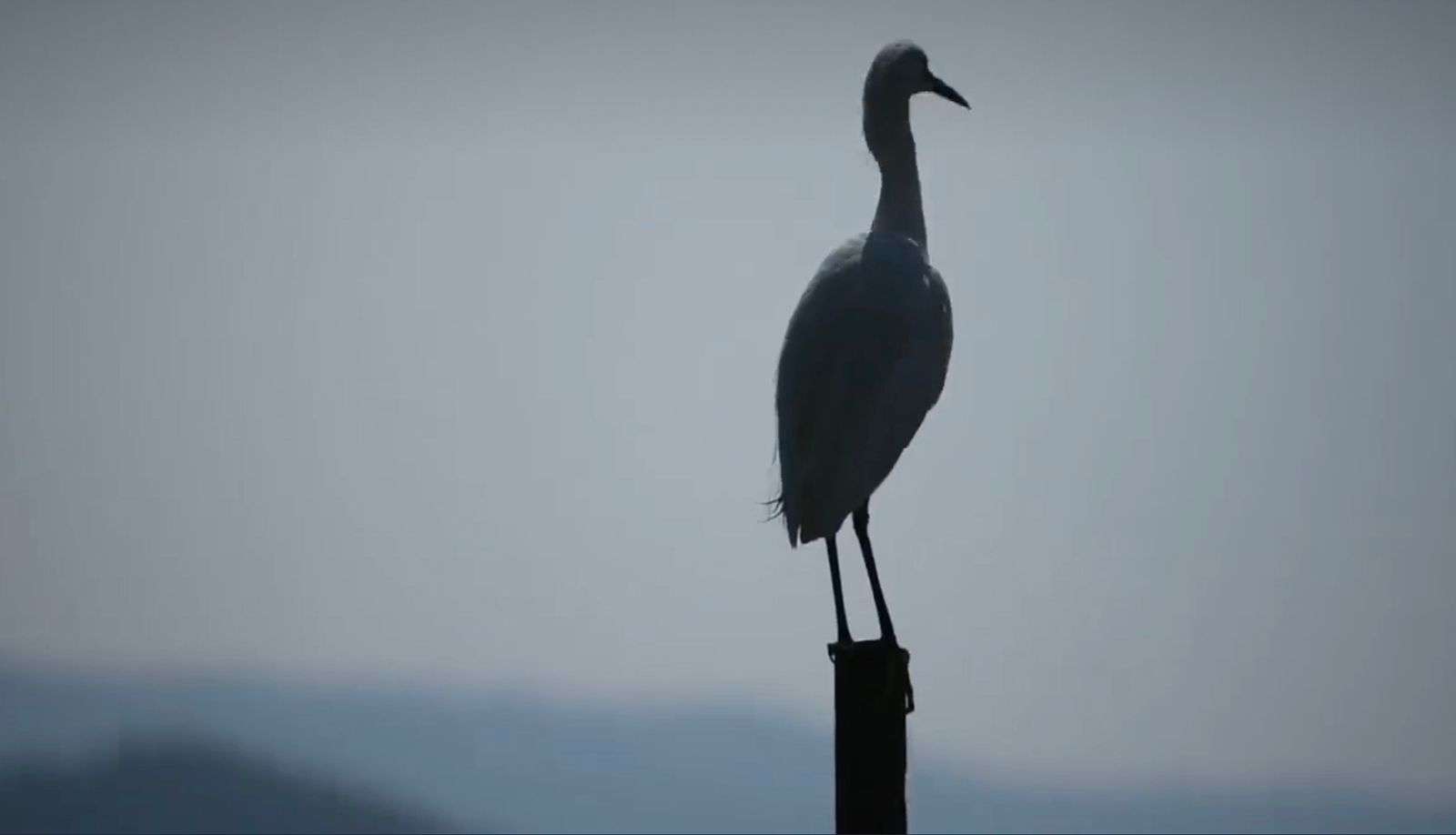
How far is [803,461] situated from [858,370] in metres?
0.64

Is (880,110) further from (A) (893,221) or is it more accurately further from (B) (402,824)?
(B) (402,824)

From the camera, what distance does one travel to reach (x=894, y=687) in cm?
835

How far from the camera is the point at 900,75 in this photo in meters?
12.5

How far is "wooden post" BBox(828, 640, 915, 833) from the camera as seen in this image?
25.8ft

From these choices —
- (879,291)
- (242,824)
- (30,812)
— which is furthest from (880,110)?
(242,824)

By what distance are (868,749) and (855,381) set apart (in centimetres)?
317

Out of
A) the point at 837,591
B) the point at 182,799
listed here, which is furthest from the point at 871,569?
the point at 182,799

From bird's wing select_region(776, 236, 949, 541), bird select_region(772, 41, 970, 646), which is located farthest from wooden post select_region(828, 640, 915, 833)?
bird's wing select_region(776, 236, 949, 541)

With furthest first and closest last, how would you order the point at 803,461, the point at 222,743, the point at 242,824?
the point at 222,743
the point at 242,824
the point at 803,461

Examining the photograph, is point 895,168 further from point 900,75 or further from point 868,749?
point 868,749

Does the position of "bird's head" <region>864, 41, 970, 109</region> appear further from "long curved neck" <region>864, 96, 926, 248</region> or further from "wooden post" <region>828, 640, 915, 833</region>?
"wooden post" <region>828, 640, 915, 833</region>

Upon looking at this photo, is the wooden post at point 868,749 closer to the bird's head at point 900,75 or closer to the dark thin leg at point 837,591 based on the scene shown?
the dark thin leg at point 837,591

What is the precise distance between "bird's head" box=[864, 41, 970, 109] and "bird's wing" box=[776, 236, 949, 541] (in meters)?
1.51

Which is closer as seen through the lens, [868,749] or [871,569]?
[868,749]
